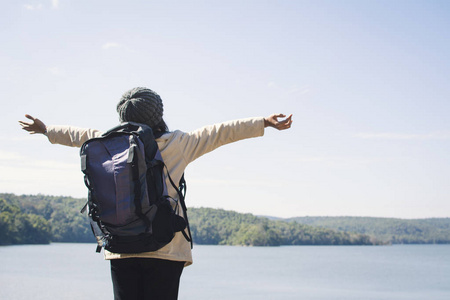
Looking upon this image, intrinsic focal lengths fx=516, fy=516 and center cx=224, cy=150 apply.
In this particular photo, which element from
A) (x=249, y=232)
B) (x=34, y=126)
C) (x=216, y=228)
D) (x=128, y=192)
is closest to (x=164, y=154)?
(x=128, y=192)

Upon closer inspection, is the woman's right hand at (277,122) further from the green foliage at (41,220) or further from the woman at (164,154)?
the green foliage at (41,220)

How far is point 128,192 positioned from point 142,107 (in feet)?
1.40

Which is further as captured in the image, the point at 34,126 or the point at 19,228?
the point at 19,228

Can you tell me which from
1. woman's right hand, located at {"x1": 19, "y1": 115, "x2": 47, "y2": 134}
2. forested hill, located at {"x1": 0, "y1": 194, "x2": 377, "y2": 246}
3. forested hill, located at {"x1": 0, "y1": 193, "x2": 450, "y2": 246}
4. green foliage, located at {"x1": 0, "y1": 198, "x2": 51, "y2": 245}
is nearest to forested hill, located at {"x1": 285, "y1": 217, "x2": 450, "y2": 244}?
forested hill, located at {"x1": 0, "y1": 193, "x2": 450, "y2": 246}

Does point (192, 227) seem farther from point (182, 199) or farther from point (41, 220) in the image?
point (182, 199)

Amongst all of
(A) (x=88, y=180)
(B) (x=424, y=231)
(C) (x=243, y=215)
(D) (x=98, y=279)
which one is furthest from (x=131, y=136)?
(B) (x=424, y=231)

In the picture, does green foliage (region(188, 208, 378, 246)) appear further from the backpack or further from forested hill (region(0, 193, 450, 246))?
the backpack

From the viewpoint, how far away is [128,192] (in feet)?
6.34

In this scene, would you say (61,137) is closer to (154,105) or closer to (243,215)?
(154,105)

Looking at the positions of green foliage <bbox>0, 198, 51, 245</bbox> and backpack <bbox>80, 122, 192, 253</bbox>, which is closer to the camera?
backpack <bbox>80, 122, 192, 253</bbox>

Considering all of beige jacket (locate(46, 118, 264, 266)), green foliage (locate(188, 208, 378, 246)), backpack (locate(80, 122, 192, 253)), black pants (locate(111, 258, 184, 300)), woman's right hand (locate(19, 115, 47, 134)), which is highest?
woman's right hand (locate(19, 115, 47, 134))

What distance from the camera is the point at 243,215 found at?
110 meters

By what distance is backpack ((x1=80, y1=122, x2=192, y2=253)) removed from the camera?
1937 millimetres

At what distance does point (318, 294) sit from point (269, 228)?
80867 millimetres
